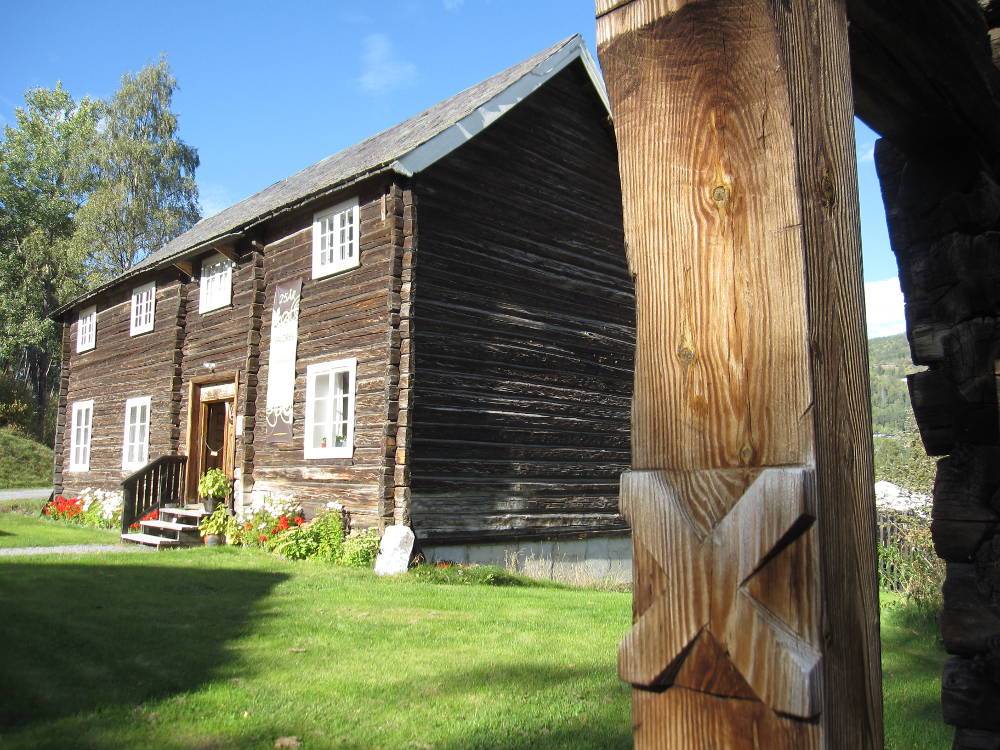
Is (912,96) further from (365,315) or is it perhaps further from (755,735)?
(365,315)

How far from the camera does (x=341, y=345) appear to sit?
12852 mm

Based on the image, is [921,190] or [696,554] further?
[921,190]

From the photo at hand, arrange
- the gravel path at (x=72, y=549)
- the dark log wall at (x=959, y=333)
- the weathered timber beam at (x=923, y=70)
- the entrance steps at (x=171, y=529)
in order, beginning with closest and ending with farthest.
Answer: the weathered timber beam at (x=923, y=70)
the dark log wall at (x=959, y=333)
the gravel path at (x=72, y=549)
the entrance steps at (x=171, y=529)

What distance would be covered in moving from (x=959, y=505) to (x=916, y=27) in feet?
7.11

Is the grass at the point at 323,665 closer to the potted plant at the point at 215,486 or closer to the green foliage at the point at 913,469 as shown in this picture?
the green foliage at the point at 913,469

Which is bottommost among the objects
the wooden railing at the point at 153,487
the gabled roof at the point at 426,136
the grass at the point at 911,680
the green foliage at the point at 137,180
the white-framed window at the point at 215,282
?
the grass at the point at 911,680

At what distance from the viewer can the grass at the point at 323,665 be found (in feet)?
15.1

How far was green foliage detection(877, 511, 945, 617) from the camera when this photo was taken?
8.47 meters

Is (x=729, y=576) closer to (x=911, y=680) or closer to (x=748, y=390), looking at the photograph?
(x=748, y=390)

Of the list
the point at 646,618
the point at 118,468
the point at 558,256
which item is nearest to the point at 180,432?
the point at 118,468

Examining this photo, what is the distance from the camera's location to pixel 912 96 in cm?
306

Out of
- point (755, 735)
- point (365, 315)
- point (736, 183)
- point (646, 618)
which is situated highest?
point (365, 315)

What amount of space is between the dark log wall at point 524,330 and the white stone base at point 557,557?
Result: 0.62ft

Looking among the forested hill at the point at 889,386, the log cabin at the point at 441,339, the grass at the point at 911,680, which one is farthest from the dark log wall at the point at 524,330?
the forested hill at the point at 889,386
